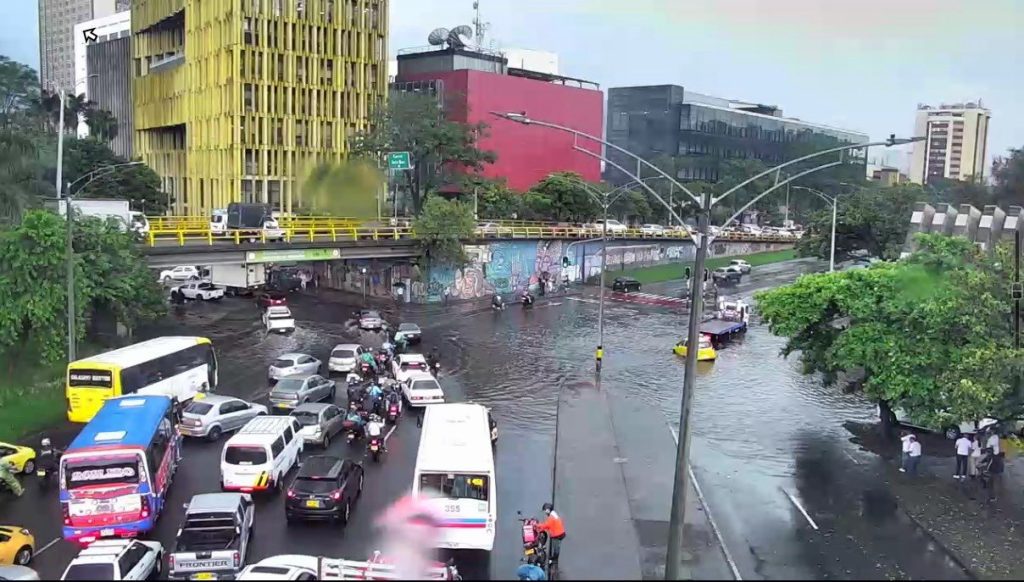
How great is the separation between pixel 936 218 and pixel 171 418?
101ft

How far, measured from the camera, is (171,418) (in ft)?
68.3

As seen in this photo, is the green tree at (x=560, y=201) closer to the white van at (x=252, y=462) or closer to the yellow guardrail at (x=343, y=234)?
the yellow guardrail at (x=343, y=234)

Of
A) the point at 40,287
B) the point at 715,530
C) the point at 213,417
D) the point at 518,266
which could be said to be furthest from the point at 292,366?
the point at 518,266

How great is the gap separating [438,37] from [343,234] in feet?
158

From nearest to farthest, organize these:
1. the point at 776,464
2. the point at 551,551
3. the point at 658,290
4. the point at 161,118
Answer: the point at 551,551, the point at 776,464, the point at 658,290, the point at 161,118

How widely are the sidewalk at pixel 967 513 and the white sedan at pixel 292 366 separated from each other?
64.7ft

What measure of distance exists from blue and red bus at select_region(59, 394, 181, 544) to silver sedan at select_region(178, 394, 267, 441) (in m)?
6.25

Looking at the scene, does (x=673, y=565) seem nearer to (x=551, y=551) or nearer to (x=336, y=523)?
(x=551, y=551)

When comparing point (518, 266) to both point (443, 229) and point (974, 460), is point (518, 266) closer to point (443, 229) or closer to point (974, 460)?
point (443, 229)

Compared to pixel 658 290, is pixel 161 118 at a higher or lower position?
higher

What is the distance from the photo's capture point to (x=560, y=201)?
75.8 meters

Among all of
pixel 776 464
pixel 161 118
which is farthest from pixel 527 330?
pixel 161 118

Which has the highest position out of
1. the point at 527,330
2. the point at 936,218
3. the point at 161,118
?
the point at 161,118

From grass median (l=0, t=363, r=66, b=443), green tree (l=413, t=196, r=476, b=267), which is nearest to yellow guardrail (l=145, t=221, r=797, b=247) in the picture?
green tree (l=413, t=196, r=476, b=267)
